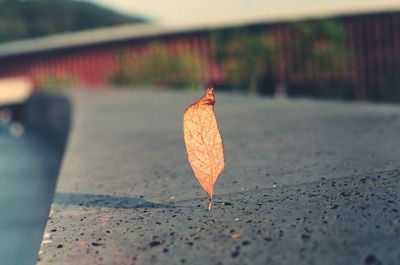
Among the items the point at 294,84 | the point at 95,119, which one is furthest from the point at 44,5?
the point at 95,119

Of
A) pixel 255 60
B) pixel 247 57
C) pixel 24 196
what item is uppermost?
pixel 247 57

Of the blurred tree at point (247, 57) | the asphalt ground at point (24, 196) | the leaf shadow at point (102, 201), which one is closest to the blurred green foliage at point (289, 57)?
the blurred tree at point (247, 57)

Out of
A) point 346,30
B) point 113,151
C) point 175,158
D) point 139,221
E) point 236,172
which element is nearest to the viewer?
point 139,221

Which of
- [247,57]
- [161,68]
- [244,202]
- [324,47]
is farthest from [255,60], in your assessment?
[244,202]

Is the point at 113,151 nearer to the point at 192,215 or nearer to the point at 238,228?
the point at 192,215

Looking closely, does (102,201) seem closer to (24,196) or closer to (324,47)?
(24,196)

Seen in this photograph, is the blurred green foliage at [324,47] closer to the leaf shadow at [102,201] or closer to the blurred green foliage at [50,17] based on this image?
the leaf shadow at [102,201]
